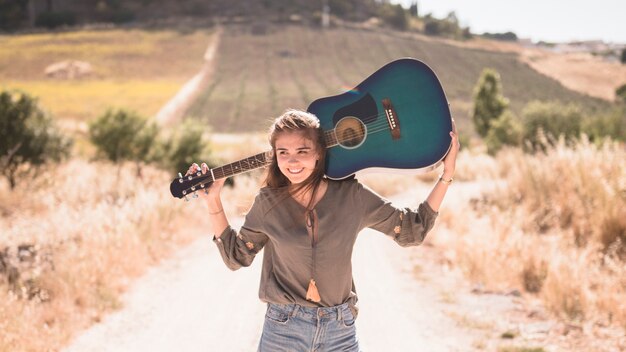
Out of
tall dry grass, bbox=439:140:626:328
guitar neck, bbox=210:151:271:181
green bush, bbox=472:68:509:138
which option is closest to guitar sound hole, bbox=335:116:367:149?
guitar neck, bbox=210:151:271:181

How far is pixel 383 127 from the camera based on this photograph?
8.22ft

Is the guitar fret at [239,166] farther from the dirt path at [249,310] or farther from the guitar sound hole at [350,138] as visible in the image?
the dirt path at [249,310]

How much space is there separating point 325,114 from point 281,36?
7913 centimetres

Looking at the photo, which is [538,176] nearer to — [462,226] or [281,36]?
[462,226]

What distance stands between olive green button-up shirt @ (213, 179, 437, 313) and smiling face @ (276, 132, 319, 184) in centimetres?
12

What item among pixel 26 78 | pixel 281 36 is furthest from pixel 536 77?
pixel 26 78

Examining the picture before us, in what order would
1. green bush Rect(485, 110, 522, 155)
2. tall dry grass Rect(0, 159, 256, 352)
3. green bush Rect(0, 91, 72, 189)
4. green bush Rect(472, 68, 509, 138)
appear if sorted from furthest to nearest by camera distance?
green bush Rect(472, 68, 509, 138) < green bush Rect(485, 110, 522, 155) < green bush Rect(0, 91, 72, 189) < tall dry grass Rect(0, 159, 256, 352)

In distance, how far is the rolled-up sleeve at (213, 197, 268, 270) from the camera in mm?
2426

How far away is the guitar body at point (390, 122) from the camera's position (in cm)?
246

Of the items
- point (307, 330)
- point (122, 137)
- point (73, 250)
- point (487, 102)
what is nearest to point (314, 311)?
point (307, 330)

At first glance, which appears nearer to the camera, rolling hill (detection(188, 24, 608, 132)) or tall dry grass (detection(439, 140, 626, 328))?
tall dry grass (detection(439, 140, 626, 328))

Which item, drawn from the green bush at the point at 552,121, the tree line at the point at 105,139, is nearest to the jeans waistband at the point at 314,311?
the tree line at the point at 105,139

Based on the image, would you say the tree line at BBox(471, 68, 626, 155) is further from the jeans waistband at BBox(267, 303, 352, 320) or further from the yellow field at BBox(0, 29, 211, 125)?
the yellow field at BBox(0, 29, 211, 125)

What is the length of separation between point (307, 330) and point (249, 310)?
328 cm
